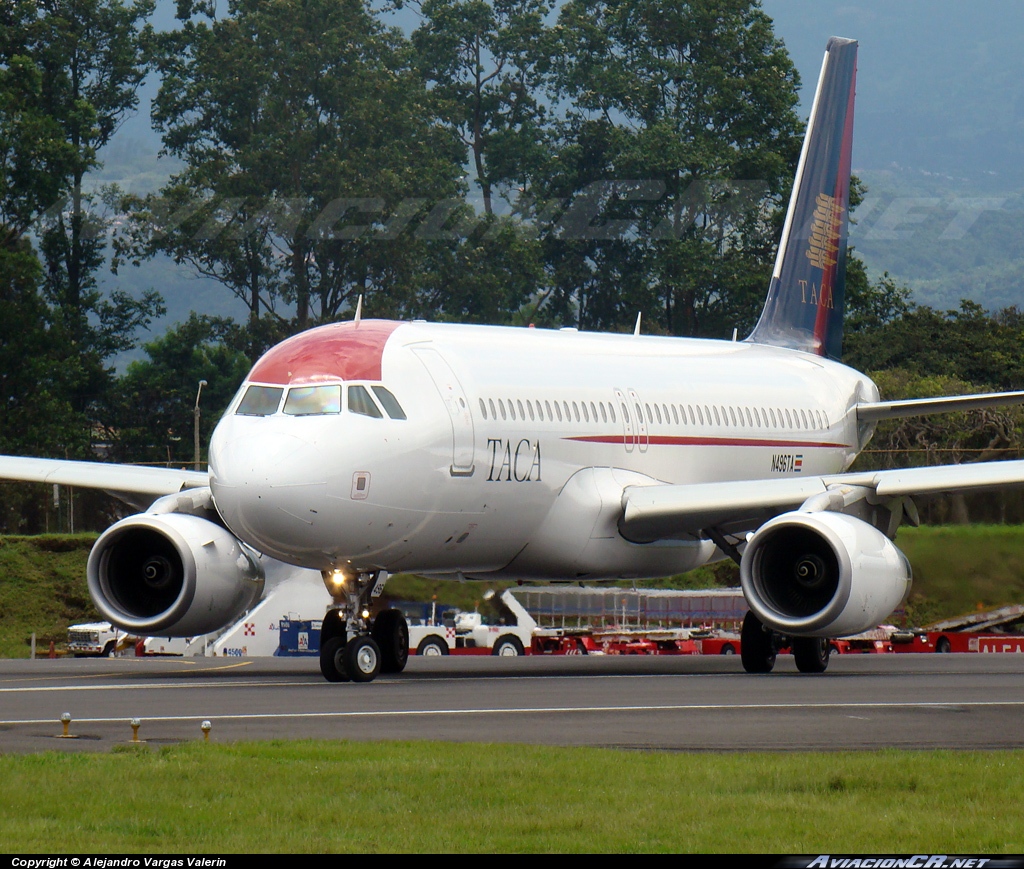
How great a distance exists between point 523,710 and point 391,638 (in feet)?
20.7

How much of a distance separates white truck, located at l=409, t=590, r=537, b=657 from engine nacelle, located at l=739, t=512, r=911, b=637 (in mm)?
16899

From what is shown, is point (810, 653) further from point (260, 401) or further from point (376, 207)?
point (376, 207)

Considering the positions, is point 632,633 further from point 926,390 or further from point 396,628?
point 926,390

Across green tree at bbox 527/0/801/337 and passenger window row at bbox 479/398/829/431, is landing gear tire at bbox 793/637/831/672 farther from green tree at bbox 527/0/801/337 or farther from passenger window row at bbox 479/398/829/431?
green tree at bbox 527/0/801/337

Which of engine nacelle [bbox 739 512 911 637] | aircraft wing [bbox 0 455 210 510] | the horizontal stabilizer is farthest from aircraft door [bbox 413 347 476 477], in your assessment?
the horizontal stabilizer

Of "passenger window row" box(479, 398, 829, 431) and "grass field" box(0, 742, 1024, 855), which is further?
"passenger window row" box(479, 398, 829, 431)

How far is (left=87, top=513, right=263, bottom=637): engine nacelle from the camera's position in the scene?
20359mm

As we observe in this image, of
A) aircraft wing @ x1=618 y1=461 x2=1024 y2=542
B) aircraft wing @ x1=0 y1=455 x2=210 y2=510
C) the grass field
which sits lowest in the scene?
the grass field

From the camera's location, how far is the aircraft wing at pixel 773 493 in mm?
20641

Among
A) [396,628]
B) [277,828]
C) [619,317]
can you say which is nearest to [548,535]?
[396,628]

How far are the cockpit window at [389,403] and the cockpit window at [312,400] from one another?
487mm

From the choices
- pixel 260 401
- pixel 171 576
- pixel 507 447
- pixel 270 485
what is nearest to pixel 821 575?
pixel 507 447

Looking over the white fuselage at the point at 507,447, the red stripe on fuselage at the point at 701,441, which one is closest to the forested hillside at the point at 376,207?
the red stripe on fuselage at the point at 701,441

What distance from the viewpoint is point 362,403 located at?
1894 centimetres
